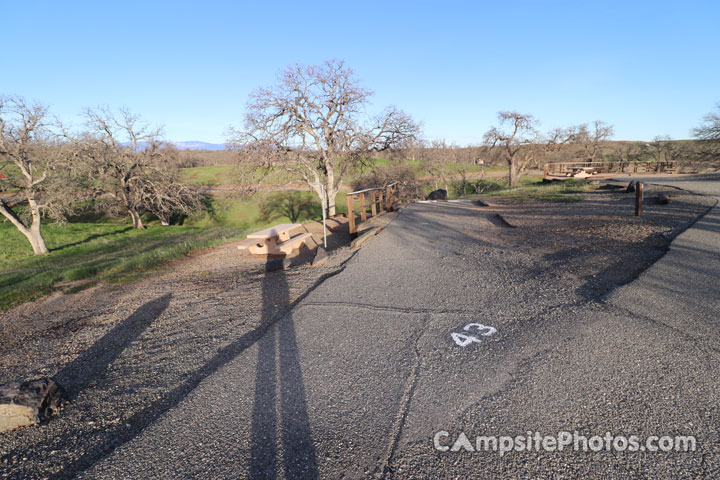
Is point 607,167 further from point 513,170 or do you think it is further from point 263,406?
point 263,406

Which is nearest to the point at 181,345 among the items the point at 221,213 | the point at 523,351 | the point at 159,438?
the point at 159,438

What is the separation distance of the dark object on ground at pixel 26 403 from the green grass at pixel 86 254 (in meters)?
5.84

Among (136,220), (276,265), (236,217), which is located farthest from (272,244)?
(236,217)

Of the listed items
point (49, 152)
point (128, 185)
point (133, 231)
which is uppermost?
point (49, 152)

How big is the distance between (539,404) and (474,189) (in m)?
44.6

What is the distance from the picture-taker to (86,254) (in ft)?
60.5

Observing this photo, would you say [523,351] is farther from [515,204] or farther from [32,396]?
[515,204]

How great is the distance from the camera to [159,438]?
2.75 m

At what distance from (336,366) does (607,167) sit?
34566mm

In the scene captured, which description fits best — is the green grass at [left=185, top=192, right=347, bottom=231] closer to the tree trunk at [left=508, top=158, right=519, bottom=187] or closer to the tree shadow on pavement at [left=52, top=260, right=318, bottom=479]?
the tree trunk at [left=508, top=158, right=519, bottom=187]

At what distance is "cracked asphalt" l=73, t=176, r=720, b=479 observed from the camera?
2.38m

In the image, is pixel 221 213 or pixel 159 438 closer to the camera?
pixel 159 438

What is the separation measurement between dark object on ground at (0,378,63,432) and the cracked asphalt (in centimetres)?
105

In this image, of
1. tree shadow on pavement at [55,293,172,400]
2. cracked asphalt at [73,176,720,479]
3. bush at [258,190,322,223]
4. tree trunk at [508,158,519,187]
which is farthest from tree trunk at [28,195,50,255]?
tree trunk at [508,158,519,187]
